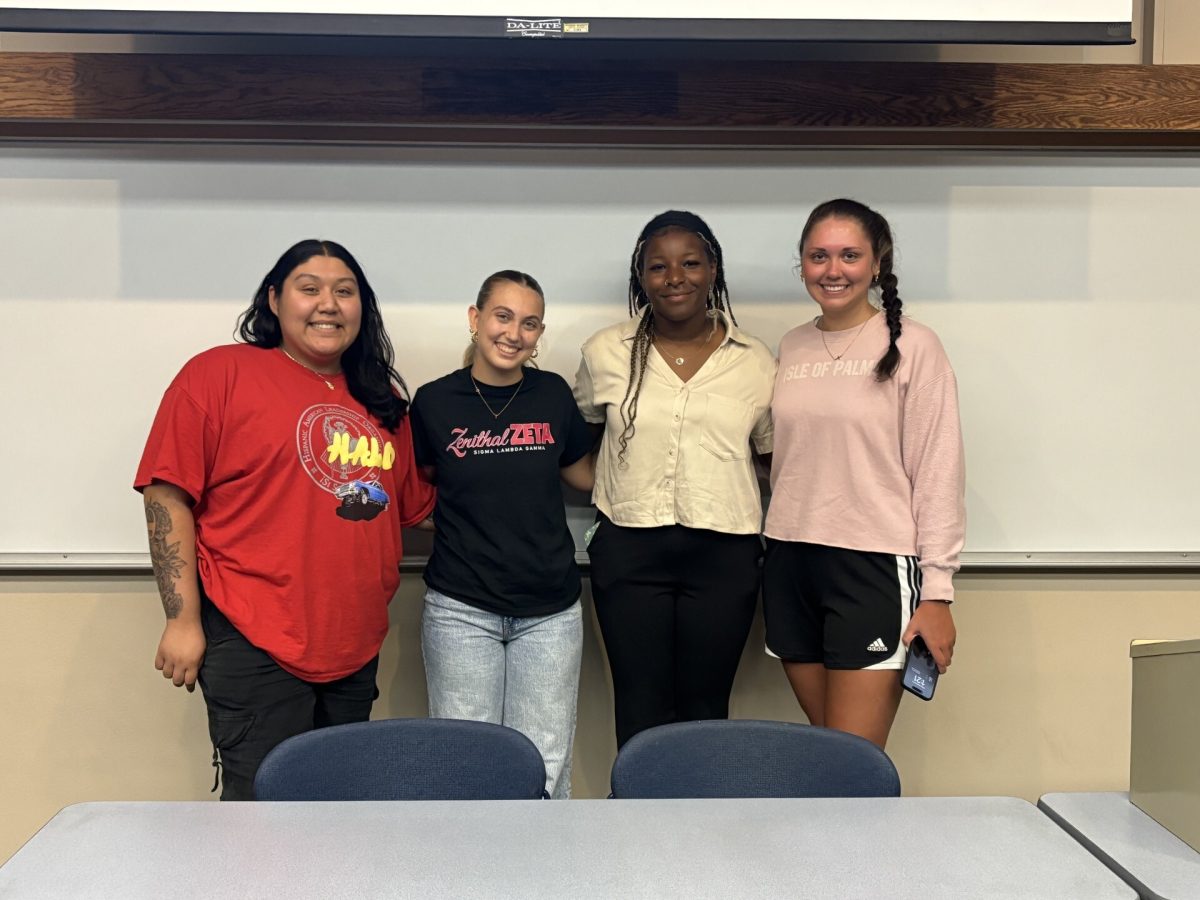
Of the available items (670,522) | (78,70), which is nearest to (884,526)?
(670,522)

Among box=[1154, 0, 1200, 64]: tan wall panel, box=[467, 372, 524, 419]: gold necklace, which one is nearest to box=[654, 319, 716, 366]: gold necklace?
box=[467, 372, 524, 419]: gold necklace

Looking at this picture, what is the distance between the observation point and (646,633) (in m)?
2.39

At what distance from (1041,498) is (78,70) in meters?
2.78

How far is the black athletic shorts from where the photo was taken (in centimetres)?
224

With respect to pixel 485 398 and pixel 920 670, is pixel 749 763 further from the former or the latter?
pixel 485 398

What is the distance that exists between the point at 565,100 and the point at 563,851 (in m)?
1.92

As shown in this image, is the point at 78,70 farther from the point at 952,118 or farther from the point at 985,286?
the point at 985,286

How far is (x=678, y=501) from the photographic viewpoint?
2375 millimetres

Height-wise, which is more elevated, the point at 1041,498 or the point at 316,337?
the point at 316,337

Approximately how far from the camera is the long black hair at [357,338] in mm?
2234

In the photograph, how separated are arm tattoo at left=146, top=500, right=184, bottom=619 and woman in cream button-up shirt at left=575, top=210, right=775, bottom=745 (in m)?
0.93

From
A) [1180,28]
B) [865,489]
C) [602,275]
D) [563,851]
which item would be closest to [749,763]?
[563,851]

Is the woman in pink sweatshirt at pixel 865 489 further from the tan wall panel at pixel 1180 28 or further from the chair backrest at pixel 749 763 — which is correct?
the tan wall panel at pixel 1180 28

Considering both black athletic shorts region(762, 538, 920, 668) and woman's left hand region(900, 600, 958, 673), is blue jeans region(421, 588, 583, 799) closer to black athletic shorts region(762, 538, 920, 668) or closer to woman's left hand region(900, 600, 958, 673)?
black athletic shorts region(762, 538, 920, 668)
